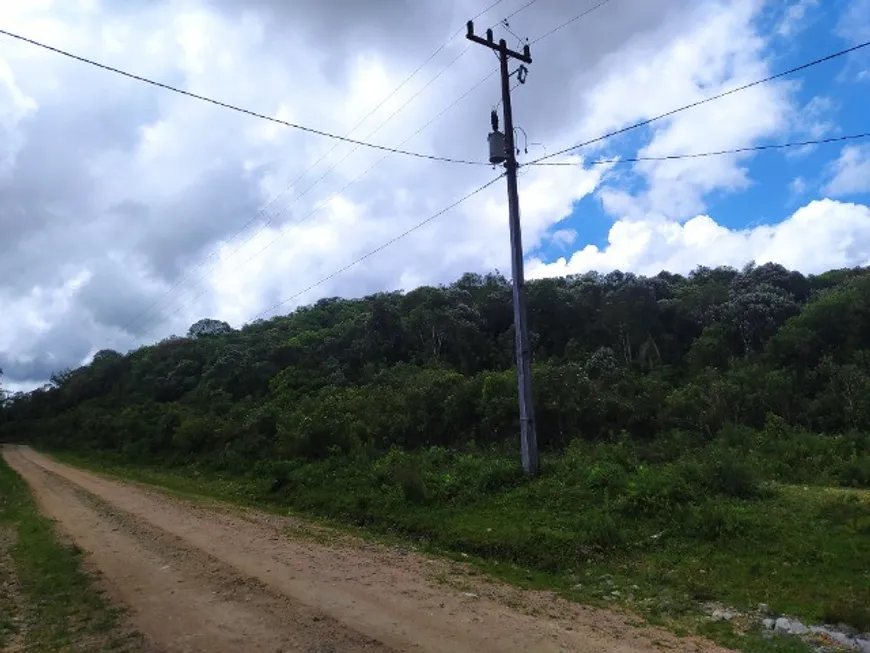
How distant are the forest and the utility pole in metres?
0.79

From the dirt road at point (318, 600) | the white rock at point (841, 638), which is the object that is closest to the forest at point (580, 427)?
the white rock at point (841, 638)

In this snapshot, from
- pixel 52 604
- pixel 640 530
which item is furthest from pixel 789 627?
pixel 52 604

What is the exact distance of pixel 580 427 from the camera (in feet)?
64.4

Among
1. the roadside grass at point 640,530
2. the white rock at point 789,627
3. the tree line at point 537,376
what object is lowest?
the white rock at point 789,627

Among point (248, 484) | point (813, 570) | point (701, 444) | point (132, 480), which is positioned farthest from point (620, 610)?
point (132, 480)

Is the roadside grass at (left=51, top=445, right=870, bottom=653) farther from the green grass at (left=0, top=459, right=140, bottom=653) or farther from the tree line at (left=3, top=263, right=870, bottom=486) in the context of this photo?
the green grass at (left=0, top=459, right=140, bottom=653)

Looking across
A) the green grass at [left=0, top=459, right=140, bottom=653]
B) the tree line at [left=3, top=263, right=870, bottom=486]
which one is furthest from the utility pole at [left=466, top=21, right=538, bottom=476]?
the green grass at [left=0, top=459, right=140, bottom=653]

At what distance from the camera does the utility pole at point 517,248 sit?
12453 mm

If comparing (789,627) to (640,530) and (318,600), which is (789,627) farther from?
(318,600)

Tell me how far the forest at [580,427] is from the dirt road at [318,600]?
1.22m

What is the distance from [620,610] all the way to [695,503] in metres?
3.78

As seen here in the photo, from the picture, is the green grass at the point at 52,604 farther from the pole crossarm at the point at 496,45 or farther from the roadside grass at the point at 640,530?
the pole crossarm at the point at 496,45

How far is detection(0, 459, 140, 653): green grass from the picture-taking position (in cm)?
605

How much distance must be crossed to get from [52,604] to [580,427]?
599 inches
